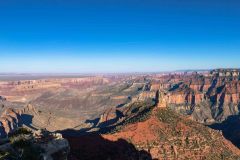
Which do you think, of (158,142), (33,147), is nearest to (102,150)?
(158,142)

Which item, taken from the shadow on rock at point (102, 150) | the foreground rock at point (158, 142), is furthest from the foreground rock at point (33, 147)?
the foreground rock at point (158, 142)

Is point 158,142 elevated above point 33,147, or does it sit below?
below

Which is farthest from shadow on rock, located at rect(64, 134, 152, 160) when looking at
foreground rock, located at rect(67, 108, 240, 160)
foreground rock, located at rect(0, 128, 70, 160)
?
foreground rock, located at rect(0, 128, 70, 160)

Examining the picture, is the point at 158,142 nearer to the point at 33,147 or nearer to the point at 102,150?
the point at 102,150

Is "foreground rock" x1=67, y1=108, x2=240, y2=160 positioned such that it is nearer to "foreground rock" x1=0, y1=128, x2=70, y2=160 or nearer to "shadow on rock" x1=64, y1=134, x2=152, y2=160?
"shadow on rock" x1=64, y1=134, x2=152, y2=160

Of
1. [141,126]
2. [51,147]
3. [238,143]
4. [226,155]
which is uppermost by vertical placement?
[51,147]

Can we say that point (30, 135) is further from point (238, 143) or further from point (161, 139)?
point (238, 143)

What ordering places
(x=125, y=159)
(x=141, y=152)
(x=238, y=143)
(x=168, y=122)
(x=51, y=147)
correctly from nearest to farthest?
(x=51, y=147)
(x=125, y=159)
(x=141, y=152)
(x=168, y=122)
(x=238, y=143)

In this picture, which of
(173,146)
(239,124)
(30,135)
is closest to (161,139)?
(173,146)

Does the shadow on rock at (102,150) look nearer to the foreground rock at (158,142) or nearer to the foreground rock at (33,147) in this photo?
the foreground rock at (158,142)
